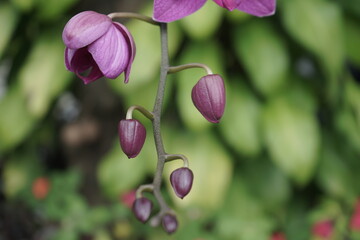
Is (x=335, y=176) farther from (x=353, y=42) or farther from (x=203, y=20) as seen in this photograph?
(x=203, y=20)

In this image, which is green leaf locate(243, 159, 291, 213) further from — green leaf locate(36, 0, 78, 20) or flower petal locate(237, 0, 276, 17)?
flower petal locate(237, 0, 276, 17)

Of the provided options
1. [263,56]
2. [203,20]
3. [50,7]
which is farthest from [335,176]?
[50,7]

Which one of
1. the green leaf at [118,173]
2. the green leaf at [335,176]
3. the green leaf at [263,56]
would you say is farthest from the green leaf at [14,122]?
the green leaf at [335,176]

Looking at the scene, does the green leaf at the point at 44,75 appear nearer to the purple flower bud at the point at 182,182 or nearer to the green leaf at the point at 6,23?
the green leaf at the point at 6,23

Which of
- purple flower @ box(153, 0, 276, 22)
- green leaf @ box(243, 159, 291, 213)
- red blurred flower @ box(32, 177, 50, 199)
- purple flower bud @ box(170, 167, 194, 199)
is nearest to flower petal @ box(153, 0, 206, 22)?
purple flower @ box(153, 0, 276, 22)

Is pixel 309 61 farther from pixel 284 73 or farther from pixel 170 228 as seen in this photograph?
pixel 170 228

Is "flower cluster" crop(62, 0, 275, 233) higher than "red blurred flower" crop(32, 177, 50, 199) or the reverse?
higher
